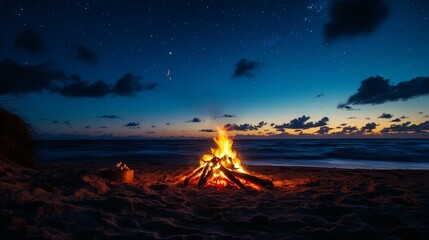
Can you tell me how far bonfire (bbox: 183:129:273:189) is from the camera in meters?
7.33

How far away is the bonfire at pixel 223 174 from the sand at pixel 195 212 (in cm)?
106

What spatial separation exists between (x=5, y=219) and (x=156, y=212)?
2108mm

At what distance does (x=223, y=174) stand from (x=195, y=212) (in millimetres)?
3097

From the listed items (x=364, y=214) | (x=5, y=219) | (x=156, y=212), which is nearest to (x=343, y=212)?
(x=364, y=214)

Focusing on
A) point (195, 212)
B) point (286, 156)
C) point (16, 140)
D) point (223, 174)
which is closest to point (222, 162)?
point (223, 174)

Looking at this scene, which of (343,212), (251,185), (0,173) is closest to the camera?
(343,212)

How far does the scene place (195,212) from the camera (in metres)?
4.79

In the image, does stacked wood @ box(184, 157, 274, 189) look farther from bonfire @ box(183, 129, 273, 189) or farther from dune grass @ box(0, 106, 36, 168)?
dune grass @ box(0, 106, 36, 168)

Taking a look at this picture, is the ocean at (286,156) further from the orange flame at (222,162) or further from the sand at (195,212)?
the orange flame at (222,162)

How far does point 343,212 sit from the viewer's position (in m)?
4.58

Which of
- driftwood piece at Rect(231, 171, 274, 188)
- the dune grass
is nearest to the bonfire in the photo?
driftwood piece at Rect(231, 171, 274, 188)

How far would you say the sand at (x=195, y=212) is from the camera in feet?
11.8

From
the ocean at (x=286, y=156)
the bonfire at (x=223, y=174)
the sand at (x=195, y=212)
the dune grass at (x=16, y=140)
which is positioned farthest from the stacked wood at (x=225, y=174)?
the ocean at (x=286, y=156)

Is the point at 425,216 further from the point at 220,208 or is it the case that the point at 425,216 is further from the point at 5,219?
the point at 5,219
